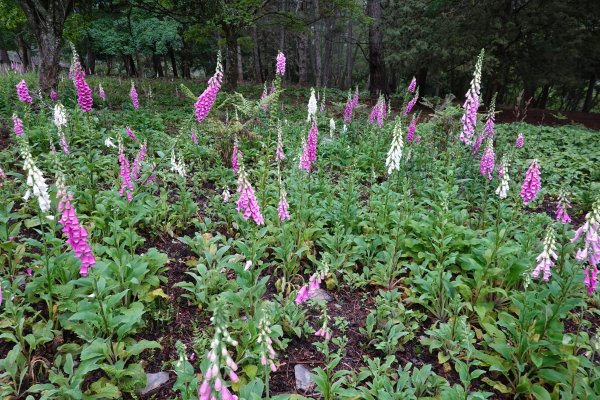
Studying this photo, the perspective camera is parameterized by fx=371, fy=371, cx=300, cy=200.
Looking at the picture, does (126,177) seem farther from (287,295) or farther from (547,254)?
(547,254)

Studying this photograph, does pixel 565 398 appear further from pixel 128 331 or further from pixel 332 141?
pixel 332 141

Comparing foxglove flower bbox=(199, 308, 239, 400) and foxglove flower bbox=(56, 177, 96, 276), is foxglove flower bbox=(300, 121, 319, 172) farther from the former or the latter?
foxglove flower bbox=(199, 308, 239, 400)

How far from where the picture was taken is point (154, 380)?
9.59 feet

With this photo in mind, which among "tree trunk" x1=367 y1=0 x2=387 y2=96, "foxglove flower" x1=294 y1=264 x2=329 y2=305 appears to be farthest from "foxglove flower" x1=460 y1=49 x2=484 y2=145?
"tree trunk" x1=367 y1=0 x2=387 y2=96

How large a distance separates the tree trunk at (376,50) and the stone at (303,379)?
18.0 metres

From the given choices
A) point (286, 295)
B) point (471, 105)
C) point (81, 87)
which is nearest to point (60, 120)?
point (81, 87)

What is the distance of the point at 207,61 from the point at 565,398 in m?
40.9

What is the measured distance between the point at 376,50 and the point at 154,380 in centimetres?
1986

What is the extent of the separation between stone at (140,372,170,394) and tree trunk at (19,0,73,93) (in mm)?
9931

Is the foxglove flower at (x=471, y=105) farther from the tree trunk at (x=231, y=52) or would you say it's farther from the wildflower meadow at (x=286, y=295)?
the tree trunk at (x=231, y=52)

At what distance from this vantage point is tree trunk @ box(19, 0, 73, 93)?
385 inches

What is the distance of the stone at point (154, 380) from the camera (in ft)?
9.35

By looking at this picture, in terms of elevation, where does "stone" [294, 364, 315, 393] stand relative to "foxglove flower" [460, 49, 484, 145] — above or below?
below

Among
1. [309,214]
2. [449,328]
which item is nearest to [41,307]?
[309,214]
